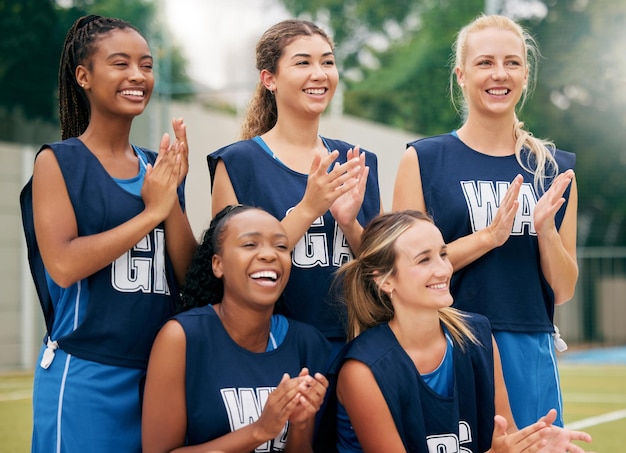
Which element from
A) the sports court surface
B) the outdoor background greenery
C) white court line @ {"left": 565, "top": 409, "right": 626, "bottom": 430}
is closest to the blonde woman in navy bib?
the sports court surface

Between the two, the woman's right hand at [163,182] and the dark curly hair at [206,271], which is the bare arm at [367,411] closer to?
the dark curly hair at [206,271]

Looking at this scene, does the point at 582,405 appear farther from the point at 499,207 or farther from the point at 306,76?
the point at 306,76

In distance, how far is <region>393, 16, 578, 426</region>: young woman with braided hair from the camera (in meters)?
3.36

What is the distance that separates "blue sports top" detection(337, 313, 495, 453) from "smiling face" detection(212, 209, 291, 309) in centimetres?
37

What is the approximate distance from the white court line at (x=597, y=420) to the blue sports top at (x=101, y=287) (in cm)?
604

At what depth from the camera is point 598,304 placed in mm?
19766

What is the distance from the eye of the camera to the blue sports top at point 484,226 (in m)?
3.36

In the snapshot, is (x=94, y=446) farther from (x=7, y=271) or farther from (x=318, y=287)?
(x=7, y=271)

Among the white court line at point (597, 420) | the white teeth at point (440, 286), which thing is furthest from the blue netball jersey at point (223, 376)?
the white court line at point (597, 420)

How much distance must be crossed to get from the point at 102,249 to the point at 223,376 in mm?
579

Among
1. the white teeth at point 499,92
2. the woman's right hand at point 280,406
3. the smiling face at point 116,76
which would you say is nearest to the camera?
the woman's right hand at point 280,406

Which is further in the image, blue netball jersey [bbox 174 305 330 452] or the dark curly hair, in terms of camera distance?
the dark curly hair

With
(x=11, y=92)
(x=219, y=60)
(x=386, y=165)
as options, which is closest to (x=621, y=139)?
(x=386, y=165)

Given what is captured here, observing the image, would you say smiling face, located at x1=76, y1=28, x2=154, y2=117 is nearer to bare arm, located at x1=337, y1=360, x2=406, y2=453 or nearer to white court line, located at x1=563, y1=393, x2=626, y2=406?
bare arm, located at x1=337, y1=360, x2=406, y2=453
